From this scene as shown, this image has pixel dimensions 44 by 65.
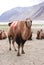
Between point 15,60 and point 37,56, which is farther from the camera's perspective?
point 37,56

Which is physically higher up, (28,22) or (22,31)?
(28,22)

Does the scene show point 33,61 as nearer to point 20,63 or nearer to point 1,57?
point 20,63

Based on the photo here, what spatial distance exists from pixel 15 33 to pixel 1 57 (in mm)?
1369

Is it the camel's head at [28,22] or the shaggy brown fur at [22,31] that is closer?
the camel's head at [28,22]

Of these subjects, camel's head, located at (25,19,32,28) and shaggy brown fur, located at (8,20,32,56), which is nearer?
camel's head, located at (25,19,32,28)

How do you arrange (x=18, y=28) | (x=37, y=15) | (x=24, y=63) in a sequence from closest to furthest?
(x=24, y=63) < (x=18, y=28) < (x=37, y=15)

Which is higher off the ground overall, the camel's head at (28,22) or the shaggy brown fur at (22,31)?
the camel's head at (28,22)

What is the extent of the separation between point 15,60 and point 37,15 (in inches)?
5501

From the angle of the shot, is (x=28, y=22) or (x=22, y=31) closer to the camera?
(x=28, y=22)

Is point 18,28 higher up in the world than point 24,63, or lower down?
higher up

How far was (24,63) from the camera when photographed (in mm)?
12922

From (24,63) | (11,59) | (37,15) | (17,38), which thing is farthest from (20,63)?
(37,15)

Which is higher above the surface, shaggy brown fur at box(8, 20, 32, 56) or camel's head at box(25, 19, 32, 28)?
camel's head at box(25, 19, 32, 28)

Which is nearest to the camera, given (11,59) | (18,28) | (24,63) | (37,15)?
(24,63)
